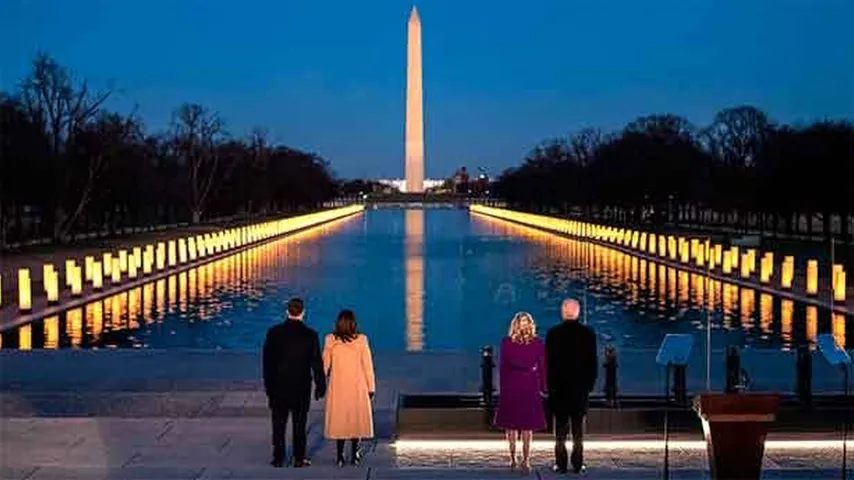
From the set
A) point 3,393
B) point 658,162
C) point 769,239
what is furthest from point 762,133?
point 3,393

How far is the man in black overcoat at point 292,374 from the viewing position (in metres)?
11.8

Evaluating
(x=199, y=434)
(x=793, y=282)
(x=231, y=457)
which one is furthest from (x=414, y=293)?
(x=231, y=457)

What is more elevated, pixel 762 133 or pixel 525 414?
pixel 762 133

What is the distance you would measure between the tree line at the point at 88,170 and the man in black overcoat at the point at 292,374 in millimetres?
40560

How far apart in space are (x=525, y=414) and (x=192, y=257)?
41062mm

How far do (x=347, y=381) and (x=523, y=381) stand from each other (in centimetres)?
165

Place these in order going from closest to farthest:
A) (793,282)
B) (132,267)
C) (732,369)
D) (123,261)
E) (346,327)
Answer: (346,327) < (732,369) < (793,282) < (132,267) < (123,261)

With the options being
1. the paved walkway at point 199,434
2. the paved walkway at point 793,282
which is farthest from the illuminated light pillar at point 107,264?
the paved walkway at point 199,434

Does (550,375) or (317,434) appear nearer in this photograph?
(550,375)

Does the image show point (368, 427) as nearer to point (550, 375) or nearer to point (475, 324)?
point (550, 375)

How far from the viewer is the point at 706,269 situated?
143 ft

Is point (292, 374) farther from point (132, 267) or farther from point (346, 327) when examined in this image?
point (132, 267)

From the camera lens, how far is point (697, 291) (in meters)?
37.1

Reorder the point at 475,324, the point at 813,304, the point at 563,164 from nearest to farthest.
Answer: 1. the point at 475,324
2. the point at 813,304
3. the point at 563,164
